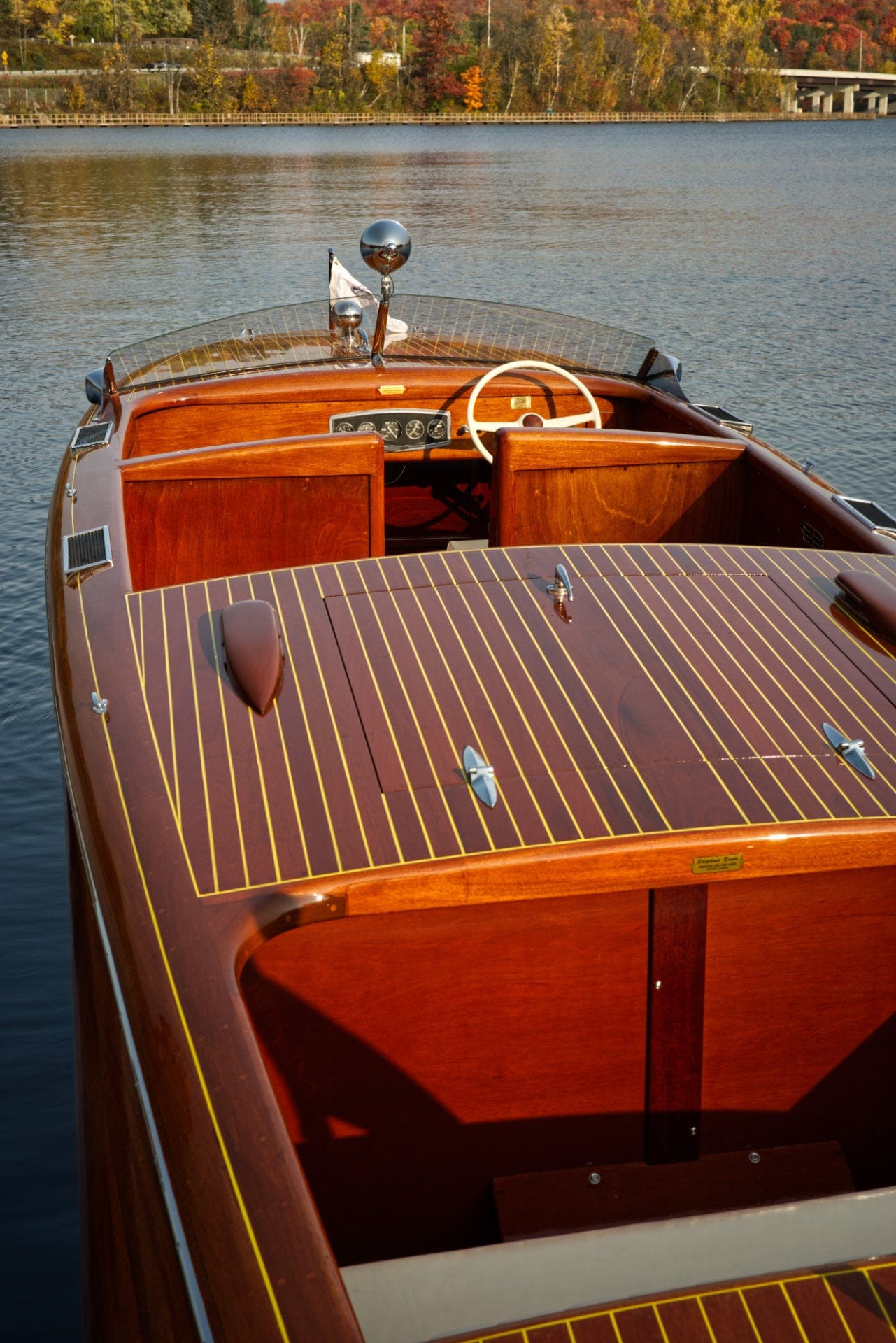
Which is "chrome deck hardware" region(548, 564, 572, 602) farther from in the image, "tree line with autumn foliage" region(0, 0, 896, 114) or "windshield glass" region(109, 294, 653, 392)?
"tree line with autumn foliage" region(0, 0, 896, 114)

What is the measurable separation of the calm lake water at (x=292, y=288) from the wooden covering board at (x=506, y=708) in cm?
165

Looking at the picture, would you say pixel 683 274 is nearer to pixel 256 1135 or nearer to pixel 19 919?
pixel 19 919

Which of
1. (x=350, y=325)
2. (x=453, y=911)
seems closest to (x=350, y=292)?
(x=350, y=325)

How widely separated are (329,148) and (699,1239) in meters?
52.6

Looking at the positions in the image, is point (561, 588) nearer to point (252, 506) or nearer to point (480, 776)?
point (480, 776)

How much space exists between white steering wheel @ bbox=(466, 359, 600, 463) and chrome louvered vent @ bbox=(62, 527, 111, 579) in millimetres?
1363

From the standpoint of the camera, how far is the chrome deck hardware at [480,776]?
211 centimetres

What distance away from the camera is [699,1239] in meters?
1.83

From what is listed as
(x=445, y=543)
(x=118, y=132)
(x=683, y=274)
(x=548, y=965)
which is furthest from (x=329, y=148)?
(x=548, y=965)

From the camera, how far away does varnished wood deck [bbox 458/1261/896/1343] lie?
1489 mm

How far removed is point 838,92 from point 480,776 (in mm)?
111067

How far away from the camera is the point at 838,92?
97562 millimetres

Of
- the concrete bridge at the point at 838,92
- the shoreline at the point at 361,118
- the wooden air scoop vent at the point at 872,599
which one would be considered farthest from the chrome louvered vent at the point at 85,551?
the concrete bridge at the point at 838,92

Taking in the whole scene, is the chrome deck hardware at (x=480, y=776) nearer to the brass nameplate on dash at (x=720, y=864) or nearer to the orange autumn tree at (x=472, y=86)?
the brass nameplate on dash at (x=720, y=864)
